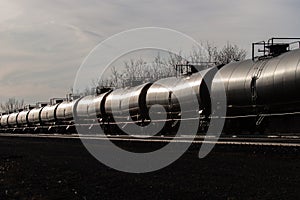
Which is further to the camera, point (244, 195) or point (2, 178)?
point (2, 178)

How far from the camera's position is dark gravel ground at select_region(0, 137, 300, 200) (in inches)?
319

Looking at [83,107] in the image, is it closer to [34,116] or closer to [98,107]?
[98,107]

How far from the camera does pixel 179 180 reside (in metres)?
9.66

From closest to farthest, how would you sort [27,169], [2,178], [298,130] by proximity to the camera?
[2,178] < [27,169] < [298,130]

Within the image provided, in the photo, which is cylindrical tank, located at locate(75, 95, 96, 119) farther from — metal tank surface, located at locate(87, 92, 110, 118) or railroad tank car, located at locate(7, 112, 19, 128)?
railroad tank car, located at locate(7, 112, 19, 128)

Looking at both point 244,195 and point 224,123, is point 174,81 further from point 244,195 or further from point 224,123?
point 244,195

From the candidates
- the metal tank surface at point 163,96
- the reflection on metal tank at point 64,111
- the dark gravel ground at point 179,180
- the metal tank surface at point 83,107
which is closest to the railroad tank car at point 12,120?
the reflection on metal tank at point 64,111

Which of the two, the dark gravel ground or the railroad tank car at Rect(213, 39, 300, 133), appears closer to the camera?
the dark gravel ground

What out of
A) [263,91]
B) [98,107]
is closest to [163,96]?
[263,91]

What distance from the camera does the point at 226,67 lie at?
79.6ft

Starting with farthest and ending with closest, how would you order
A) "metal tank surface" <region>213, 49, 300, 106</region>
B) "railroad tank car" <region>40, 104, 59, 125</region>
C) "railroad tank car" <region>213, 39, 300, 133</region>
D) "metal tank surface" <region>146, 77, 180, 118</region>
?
"railroad tank car" <region>40, 104, 59, 125</region> < "metal tank surface" <region>146, 77, 180, 118</region> < "railroad tank car" <region>213, 39, 300, 133</region> < "metal tank surface" <region>213, 49, 300, 106</region>

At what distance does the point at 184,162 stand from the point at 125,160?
83.1 inches

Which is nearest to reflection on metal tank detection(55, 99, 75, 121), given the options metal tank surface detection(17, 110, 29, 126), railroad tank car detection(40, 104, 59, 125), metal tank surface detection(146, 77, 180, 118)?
railroad tank car detection(40, 104, 59, 125)

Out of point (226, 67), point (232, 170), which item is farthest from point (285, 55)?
point (232, 170)
